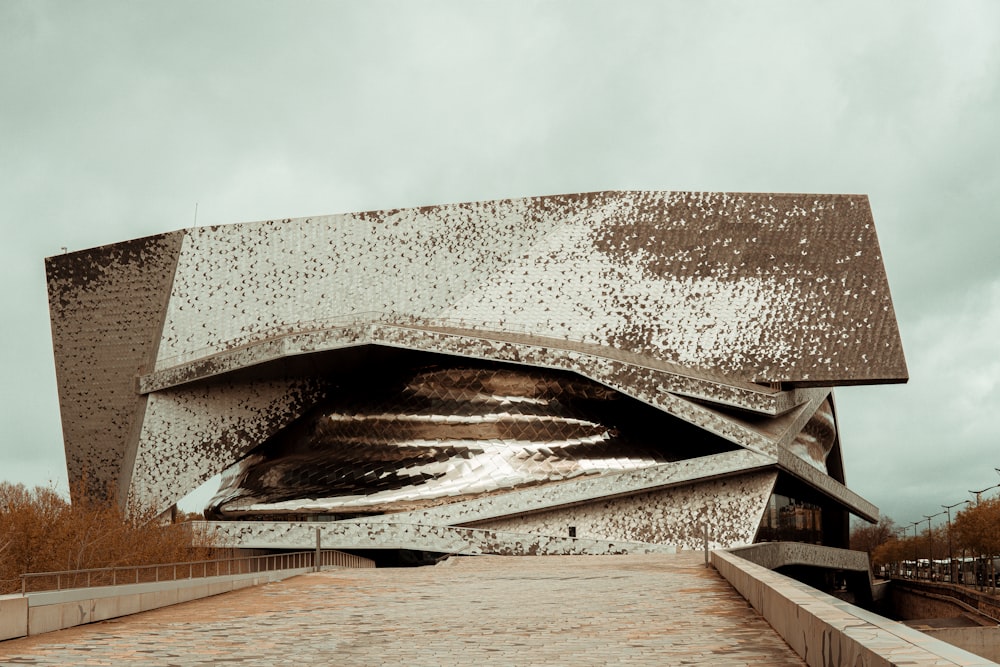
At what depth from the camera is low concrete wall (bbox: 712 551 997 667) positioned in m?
4.11

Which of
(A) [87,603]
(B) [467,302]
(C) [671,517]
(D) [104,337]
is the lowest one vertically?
(A) [87,603]

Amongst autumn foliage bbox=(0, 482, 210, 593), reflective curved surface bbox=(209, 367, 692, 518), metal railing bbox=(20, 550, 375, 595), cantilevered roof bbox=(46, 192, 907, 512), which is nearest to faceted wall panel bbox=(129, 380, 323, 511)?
cantilevered roof bbox=(46, 192, 907, 512)

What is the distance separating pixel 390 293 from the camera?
36312mm

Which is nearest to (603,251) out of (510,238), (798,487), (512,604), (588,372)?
(510,238)

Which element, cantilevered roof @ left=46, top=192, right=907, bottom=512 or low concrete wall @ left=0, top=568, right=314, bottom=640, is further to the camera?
cantilevered roof @ left=46, top=192, right=907, bottom=512

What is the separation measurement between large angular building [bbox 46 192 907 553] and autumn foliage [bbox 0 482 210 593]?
3286 mm

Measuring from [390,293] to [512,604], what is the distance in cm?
2384

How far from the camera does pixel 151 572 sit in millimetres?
13422

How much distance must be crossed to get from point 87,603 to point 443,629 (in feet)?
12.5

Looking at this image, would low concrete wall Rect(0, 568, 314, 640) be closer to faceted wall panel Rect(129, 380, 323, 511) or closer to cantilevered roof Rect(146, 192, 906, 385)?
faceted wall panel Rect(129, 380, 323, 511)

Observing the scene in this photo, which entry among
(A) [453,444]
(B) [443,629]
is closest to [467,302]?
(A) [453,444]

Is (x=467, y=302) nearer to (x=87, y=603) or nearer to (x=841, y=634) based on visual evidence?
(x=87, y=603)

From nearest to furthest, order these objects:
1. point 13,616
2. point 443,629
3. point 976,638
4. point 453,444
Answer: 1. point 13,616
2. point 443,629
3. point 976,638
4. point 453,444

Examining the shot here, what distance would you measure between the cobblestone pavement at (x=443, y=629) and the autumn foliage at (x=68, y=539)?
7710 mm
